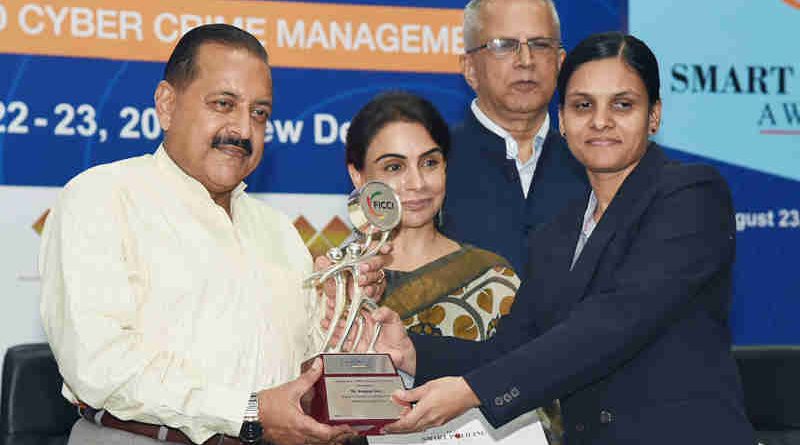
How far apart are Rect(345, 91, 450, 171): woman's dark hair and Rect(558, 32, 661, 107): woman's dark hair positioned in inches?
26.3

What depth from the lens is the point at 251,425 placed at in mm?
2459

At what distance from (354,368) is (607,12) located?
8.48 ft

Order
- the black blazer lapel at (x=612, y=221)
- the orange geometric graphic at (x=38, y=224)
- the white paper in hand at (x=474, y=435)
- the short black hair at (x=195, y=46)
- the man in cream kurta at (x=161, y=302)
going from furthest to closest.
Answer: the orange geometric graphic at (x=38, y=224) < the white paper in hand at (x=474, y=435) < the short black hair at (x=195, y=46) < the black blazer lapel at (x=612, y=221) < the man in cream kurta at (x=161, y=302)

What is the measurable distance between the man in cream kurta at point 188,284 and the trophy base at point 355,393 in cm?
3

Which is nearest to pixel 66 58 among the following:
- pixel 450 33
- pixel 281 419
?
pixel 450 33

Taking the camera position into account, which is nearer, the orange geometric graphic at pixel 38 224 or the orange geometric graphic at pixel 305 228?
the orange geometric graphic at pixel 38 224

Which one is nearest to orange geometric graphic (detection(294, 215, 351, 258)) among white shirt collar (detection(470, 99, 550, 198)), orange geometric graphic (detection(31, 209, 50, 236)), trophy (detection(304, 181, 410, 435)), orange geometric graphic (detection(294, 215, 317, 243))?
orange geometric graphic (detection(294, 215, 317, 243))

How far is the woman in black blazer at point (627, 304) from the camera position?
2.42 meters

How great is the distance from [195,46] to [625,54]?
105 cm

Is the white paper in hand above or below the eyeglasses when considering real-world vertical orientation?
below

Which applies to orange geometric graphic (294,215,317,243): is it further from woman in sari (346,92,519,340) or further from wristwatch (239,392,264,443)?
wristwatch (239,392,264,443)

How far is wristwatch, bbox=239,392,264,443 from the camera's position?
2453 millimetres

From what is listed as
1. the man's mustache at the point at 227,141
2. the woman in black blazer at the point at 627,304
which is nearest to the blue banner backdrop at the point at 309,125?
the man's mustache at the point at 227,141

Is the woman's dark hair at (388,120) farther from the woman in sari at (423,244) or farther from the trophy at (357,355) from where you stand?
the trophy at (357,355)
